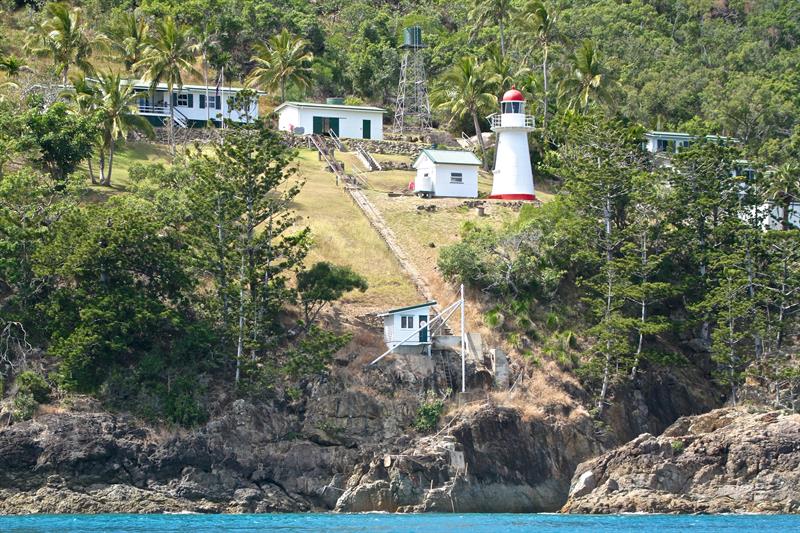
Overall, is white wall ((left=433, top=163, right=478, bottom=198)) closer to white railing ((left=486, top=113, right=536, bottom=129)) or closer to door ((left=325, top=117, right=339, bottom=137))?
white railing ((left=486, top=113, right=536, bottom=129))

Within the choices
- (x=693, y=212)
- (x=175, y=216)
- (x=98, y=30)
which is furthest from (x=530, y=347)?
(x=98, y=30)

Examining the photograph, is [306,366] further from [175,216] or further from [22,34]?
[22,34]

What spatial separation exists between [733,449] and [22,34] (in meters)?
→ 60.6

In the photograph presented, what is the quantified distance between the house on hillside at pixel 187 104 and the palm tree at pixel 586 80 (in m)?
21.2

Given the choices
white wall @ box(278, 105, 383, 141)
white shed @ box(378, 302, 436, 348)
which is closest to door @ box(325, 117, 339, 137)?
white wall @ box(278, 105, 383, 141)

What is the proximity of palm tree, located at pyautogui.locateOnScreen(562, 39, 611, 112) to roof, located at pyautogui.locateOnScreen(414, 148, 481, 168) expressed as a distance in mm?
9428

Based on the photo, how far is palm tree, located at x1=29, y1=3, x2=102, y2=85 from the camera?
83.1m

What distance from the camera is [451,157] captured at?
3305 inches

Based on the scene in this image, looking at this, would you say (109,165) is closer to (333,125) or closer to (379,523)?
(333,125)

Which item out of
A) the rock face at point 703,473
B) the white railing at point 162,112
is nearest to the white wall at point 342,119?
the white railing at point 162,112

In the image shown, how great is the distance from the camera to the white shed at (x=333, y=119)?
94.6 metres

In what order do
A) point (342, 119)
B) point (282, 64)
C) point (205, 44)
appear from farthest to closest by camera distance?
point (342, 119), point (282, 64), point (205, 44)

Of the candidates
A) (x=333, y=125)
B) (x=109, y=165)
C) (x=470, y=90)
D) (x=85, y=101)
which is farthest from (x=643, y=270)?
(x=333, y=125)

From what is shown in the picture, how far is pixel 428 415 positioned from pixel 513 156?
26397 mm
